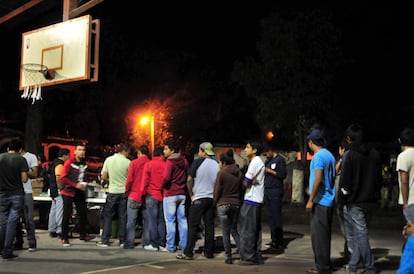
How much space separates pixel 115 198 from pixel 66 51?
3178mm

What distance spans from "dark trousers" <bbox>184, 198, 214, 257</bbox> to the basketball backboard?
10.8 feet

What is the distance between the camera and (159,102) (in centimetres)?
3086

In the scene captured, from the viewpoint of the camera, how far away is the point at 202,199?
8.77 metres

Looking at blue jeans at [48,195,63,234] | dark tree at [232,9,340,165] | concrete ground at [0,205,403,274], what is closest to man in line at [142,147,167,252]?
concrete ground at [0,205,403,274]

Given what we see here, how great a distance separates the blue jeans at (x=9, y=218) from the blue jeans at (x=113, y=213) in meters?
1.83

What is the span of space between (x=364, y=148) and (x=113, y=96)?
75.2 feet

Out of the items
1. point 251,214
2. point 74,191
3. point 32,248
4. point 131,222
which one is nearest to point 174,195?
point 131,222

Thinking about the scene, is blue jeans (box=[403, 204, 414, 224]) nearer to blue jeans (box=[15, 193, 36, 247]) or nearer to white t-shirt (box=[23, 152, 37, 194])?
blue jeans (box=[15, 193, 36, 247])

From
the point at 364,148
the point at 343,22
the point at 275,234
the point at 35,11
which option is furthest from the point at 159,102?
the point at 364,148

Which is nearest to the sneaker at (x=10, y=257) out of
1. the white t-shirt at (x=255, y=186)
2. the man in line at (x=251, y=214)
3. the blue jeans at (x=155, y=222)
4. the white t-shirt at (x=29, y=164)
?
the white t-shirt at (x=29, y=164)

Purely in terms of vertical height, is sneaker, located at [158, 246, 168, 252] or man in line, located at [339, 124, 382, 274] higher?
man in line, located at [339, 124, 382, 274]

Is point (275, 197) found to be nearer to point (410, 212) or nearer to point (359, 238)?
point (359, 238)

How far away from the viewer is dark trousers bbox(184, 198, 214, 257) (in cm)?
864

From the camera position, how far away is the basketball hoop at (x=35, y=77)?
10570 millimetres
